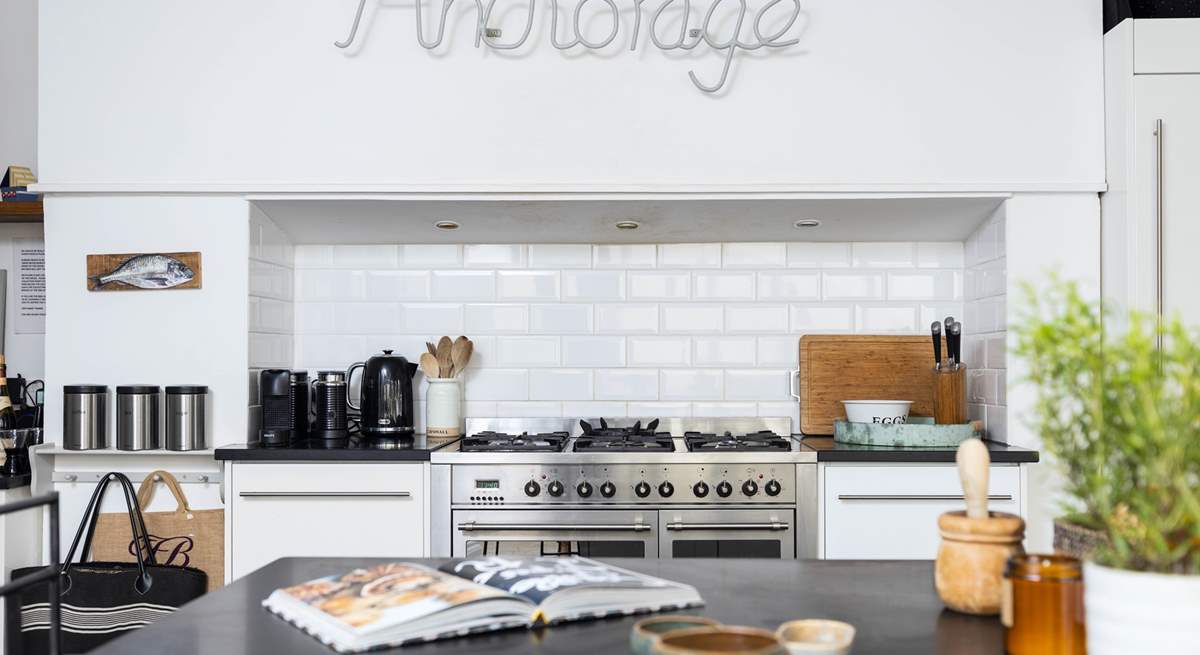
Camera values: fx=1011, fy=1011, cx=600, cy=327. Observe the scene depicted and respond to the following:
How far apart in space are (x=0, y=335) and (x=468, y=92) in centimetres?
200

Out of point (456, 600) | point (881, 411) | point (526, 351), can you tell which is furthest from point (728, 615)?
point (526, 351)

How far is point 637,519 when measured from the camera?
313 cm

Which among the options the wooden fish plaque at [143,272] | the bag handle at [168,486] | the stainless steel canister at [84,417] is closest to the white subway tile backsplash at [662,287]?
the wooden fish plaque at [143,272]

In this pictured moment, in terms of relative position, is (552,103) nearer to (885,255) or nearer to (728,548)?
(885,255)

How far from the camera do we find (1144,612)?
87cm

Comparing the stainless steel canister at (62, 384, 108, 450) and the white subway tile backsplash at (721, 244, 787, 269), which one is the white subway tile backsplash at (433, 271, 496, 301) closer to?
the white subway tile backsplash at (721, 244, 787, 269)

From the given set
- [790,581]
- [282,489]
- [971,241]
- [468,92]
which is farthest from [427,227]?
[790,581]

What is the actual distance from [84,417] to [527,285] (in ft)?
5.12

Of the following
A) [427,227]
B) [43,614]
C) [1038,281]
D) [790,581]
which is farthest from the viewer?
[427,227]

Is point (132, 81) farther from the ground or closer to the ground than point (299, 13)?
closer to the ground

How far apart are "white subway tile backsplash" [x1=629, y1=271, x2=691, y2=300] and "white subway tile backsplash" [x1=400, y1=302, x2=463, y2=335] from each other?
0.68m

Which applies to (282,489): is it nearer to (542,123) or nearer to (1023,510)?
(542,123)

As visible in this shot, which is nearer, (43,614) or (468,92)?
(43,614)

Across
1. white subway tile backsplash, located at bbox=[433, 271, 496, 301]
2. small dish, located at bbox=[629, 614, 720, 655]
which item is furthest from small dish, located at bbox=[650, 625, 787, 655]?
white subway tile backsplash, located at bbox=[433, 271, 496, 301]
